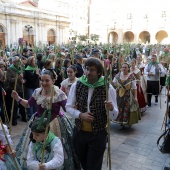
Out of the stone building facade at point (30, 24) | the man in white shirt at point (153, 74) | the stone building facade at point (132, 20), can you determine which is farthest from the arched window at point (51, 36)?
the man in white shirt at point (153, 74)

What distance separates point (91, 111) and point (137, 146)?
2.56 m

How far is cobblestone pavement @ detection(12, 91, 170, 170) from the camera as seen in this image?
4164 mm

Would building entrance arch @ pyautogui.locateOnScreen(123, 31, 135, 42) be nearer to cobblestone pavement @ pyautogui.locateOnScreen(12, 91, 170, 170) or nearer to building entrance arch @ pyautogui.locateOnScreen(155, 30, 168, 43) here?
building entrance arch @ pyautogui.locateOnScreen(155, 30, 168, 43)

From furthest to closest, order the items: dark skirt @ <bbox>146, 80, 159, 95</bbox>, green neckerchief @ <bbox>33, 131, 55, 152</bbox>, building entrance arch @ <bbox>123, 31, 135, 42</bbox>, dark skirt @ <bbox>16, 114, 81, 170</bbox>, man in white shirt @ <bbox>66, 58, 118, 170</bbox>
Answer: building entrance arch @ <bbox>123, 31, 135, 42</bbox> → dark skirt @ <bbox>146, 80, 159, 95</bbox> → dark skirt @ <bbox>16, 114, 81, 170</bbox> → man in white shirt @ <bbox>66, 58, 118, 170</bbox> → green neckerchief @ <bbox>33, 131, 55, 152</bbox>

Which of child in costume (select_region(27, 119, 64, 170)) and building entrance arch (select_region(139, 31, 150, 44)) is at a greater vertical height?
building entrance arch (select_region(139, 31, 150, 44))

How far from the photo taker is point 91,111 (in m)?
2.71

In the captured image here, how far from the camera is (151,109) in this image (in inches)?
297

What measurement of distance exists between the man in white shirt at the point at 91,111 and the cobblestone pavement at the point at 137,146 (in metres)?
1.37

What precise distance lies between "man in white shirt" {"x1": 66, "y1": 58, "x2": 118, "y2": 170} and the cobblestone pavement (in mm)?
1374

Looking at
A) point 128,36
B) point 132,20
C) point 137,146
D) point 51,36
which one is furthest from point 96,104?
point 128,36

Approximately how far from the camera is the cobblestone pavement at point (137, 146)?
13.7ft

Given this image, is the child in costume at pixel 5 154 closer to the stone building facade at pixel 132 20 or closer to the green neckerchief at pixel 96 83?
the green neckerchief at pixel 96 83

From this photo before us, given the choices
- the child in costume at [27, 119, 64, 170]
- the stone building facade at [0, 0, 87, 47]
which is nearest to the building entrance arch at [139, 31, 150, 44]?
the stone building facade at [0, 0, 87, 47]

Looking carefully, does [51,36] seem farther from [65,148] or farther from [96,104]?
[96,104]
